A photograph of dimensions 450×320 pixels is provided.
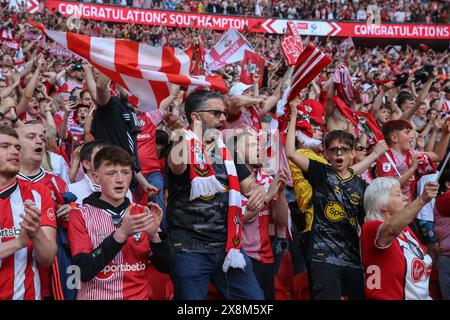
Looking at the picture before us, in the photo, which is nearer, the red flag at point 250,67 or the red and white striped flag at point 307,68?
the red and white striped flag at point 307,68

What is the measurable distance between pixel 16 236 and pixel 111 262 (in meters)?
0.52

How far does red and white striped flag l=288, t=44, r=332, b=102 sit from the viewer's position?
4.77 meters

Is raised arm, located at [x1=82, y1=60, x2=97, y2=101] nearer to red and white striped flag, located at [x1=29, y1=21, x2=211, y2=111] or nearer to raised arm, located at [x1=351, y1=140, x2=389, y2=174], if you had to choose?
red and white striped flag, located at [x1=29, y1=21, x2=211, y2=111]

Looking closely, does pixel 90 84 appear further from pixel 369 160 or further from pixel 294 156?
pixel 369 160

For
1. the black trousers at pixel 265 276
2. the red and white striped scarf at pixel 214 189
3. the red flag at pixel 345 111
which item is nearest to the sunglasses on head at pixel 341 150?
the red and white striped scarf at pixel 214 189

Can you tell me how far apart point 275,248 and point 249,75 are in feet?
9.22

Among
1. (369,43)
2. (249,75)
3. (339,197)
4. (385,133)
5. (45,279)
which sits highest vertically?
(369,43)

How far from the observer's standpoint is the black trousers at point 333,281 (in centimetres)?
428

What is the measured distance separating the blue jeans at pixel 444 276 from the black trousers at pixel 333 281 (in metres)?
1.27

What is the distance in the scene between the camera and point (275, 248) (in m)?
5.14

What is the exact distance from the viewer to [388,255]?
3.94 metres

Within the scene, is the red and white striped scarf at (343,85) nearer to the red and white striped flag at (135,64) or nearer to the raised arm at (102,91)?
the red and white striped flag at (135,64)
